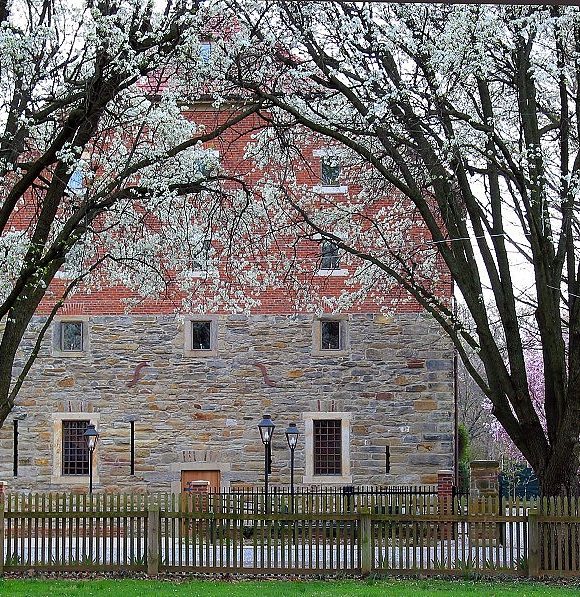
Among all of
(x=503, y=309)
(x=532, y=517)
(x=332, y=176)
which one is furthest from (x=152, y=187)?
(x=332, y=176)

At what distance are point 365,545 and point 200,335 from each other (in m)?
9.23

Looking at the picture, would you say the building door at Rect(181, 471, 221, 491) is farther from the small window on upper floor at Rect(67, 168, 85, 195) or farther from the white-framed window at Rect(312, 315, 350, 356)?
the small window on upper floor at Rect(67, 168, 85, 195)

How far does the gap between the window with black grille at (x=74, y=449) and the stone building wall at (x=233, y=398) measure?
8.6 inches

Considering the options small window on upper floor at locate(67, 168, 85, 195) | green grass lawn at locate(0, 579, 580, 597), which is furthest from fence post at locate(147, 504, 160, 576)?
small window on upper floor at locate(67, 168, 85, 195)

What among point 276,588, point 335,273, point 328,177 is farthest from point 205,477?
point 276,588

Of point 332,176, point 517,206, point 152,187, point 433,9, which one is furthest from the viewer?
point 332,176

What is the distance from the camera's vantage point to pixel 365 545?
1384 centimetres

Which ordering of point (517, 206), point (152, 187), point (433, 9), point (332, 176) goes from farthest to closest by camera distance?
1. point (332, 176)
2. point (517, 206)
3. point (433, 9)
4. point (152, 187)

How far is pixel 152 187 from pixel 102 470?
1184 cm

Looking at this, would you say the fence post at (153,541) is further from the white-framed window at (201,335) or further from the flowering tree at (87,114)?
the white-framed window at (201,335)

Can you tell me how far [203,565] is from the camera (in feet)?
46.1

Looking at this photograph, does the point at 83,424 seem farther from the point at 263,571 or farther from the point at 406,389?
the point at 263,571

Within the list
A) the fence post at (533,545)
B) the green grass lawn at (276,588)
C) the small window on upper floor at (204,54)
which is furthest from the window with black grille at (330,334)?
the small window on upper floor at (204,54)

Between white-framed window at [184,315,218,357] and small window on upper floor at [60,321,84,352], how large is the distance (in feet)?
7.83
